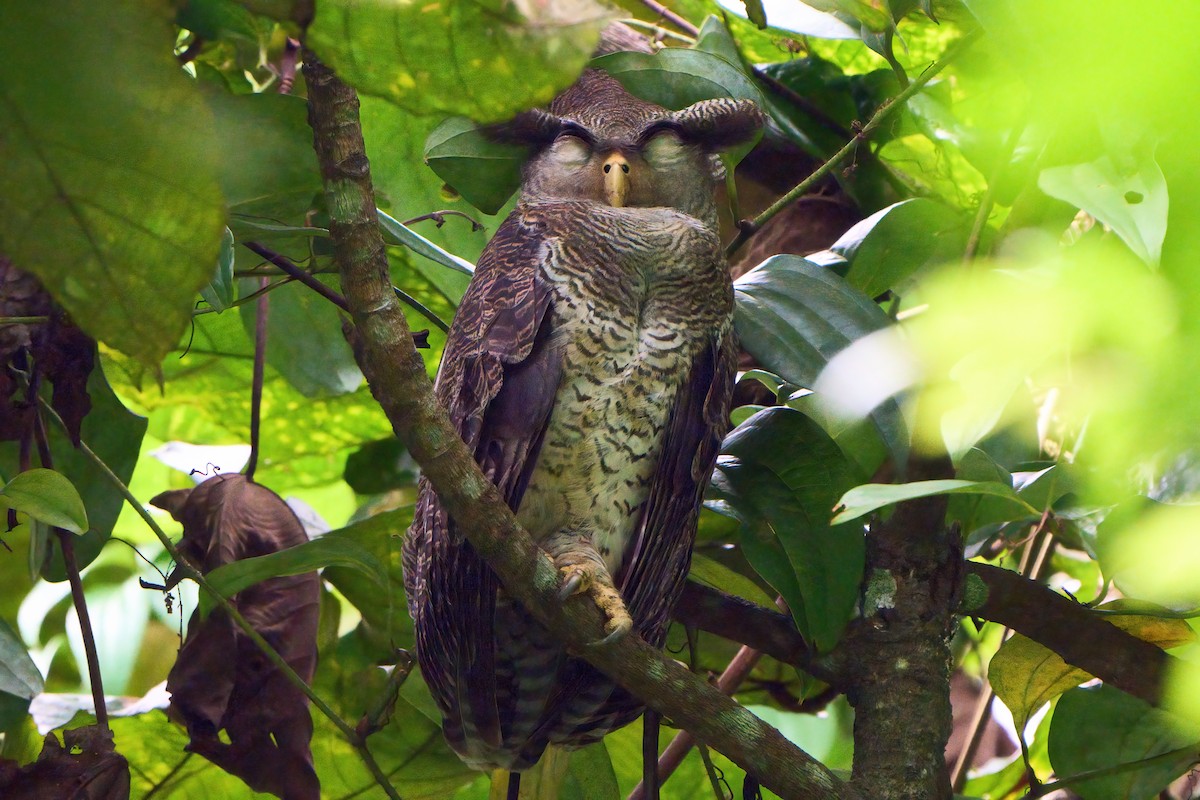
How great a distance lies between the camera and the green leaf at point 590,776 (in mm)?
1333

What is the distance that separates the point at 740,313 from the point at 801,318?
73 millimetres

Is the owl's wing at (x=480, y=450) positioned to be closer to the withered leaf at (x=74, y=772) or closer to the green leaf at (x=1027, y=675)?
the withered leaf at (x=74, y=772)

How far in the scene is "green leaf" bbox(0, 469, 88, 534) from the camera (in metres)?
0.93

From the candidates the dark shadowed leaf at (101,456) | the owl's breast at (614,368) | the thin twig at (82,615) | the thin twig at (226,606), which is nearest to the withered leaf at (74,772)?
the thin twig at (82,615)

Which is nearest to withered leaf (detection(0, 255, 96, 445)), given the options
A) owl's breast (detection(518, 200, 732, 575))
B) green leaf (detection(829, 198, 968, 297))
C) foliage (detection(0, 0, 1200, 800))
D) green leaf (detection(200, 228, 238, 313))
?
foliage (detection(0, 0, 1200, 800))

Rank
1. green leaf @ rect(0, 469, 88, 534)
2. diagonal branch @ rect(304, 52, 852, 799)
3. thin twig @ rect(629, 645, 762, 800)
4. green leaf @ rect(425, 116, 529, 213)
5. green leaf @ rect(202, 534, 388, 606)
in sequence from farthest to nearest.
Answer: thin twig @ rect(629, 645, 762, 800) < green leaf @ rect(425, 116, 529, 213) < green leaf @ rect(202, 534, 388, 606) < green leaf @ rect(0, 469, 88, 534) < diagonal branch @ rect(304, 52, 852, 799)

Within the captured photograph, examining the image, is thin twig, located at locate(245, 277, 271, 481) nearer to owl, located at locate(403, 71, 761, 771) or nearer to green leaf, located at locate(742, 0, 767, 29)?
owl, located at locate(403, 71, 761, 771)

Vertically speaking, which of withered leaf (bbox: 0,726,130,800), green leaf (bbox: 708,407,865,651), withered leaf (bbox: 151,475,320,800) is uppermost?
green leaf (bbox: 708,407,865,651)

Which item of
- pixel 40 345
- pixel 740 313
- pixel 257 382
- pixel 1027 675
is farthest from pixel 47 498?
pixel 1027 675

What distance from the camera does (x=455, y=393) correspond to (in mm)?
1165

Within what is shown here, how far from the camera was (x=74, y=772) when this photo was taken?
40.1 inches

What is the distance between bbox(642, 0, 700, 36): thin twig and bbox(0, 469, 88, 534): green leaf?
94 centimetres

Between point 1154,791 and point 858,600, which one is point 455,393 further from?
point 1154,791

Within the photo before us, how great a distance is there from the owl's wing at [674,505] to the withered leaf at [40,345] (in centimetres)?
60
